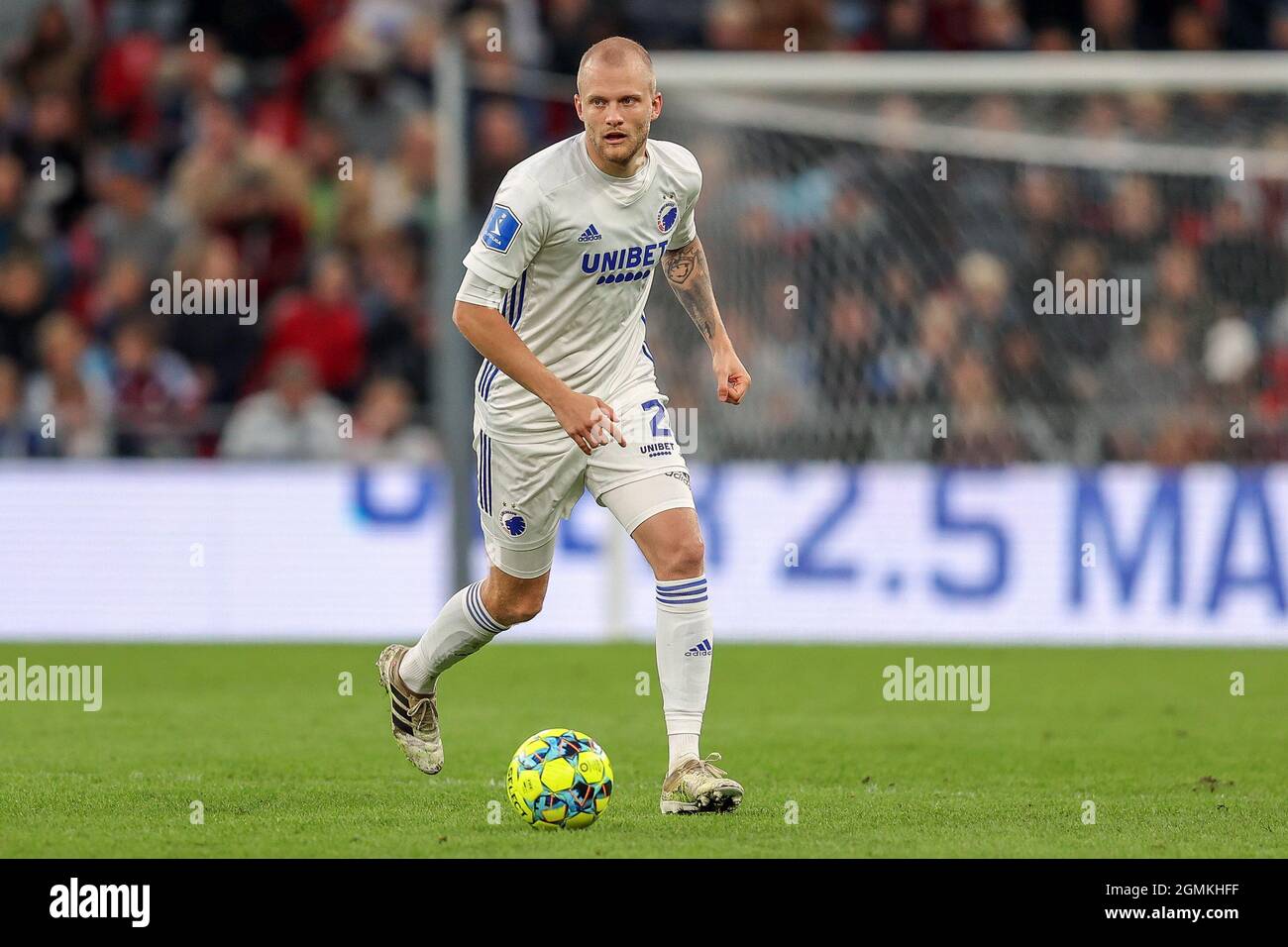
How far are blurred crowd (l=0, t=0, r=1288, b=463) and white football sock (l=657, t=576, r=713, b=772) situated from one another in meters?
7.13

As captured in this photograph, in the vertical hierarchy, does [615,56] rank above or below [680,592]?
above

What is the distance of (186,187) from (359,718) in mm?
7536

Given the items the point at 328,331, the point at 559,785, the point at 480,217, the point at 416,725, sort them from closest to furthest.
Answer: the point at 559,785, the point at 416,725, the point at 480,217, the point at 328,331

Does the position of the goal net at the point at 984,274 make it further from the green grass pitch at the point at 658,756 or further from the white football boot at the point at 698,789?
the white football boot at the point at 698,789

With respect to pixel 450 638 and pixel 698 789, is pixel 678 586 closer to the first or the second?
pixel 698 789

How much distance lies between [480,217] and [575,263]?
303 inches

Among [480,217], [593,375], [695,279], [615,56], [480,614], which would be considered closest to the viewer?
[615,56]

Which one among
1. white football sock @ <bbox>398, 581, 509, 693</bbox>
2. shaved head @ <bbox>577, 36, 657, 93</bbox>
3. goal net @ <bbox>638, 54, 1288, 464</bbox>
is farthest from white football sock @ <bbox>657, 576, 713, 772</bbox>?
goal net @ <bbox>638, 54, 1288, 464</bbox>

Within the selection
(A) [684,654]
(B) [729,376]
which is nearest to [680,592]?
(A) [684,654]

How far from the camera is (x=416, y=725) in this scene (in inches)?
307

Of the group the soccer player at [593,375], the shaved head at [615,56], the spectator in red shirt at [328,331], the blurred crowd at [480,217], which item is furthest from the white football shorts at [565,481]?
the spectator in red shirt at [328,331]

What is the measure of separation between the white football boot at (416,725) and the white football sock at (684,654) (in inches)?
43.8

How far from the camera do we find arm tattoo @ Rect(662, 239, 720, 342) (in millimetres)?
7664

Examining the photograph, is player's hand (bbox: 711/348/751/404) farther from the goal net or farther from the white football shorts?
the goal net
